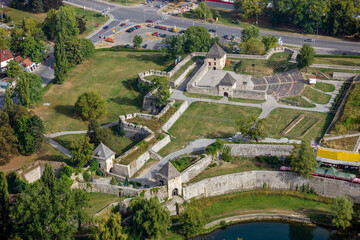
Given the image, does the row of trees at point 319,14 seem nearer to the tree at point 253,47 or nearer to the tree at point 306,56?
the tree at point 253,47

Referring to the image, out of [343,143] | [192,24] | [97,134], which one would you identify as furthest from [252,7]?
[97,134]

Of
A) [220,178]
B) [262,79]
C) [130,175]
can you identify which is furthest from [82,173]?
[262,79]

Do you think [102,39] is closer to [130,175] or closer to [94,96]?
[94,96]

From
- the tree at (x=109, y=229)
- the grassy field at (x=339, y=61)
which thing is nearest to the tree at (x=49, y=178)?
the tree at (x=109, y=229)

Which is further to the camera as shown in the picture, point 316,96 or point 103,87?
point 103,87

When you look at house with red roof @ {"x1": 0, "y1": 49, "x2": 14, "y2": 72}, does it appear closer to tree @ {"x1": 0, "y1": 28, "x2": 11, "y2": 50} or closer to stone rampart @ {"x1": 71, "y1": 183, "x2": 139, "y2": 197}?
tree @ {"x1": 0, "y1": 28, "x2": 11, "y2": 50}

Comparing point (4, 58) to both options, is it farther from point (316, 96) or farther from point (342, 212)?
point (342, 212)
